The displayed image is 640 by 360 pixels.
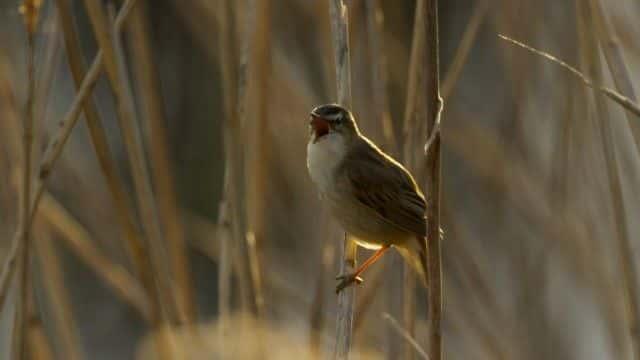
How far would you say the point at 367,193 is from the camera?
2.38 meters

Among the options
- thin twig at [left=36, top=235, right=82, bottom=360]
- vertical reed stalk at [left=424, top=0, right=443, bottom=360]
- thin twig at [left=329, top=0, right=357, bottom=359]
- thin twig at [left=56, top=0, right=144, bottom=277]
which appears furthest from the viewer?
thin twig at [left=36, top=235, right=82, bottom=360]

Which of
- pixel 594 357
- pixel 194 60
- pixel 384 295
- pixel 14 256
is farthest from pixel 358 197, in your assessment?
pixel 194 60

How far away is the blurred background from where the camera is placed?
217 cm

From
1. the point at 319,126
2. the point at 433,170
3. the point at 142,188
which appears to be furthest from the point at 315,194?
the point at 433,170

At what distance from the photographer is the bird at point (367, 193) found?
231 cm

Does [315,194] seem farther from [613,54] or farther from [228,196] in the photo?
[613,54]

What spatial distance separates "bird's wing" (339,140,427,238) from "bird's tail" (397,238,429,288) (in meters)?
0.02

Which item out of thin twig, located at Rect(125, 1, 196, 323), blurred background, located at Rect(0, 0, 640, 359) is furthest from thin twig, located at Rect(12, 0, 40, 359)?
thin twig, located at Rect(125, 1, 196, 323)

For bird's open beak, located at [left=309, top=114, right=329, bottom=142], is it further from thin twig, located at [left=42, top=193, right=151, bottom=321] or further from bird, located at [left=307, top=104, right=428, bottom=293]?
thin twig, located at [left=42, top=193, right=151, bottom=321]

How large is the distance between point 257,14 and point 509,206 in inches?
29.3

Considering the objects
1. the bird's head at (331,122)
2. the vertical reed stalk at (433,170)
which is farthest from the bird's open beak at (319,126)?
the vertical reed stalk at (433,170)

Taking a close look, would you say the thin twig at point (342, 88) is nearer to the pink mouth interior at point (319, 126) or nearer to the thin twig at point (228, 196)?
the pink mouth interior at point (319, 126)

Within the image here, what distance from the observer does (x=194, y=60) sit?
14.2 feet

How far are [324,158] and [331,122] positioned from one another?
5.1 inches
